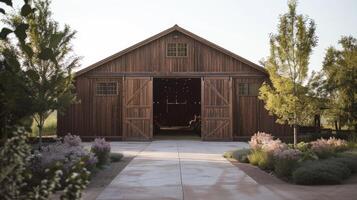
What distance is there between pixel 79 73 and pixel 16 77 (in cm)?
2341

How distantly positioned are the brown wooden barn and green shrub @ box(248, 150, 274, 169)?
10287 millimetres

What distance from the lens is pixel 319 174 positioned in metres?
10.6

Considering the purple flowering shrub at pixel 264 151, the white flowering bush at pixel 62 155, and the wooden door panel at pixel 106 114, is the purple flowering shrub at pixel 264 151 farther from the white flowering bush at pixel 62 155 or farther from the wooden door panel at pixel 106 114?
the wooden door panel at pixel 106 114

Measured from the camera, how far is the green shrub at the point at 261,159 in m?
13.3

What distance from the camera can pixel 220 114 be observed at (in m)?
25.7

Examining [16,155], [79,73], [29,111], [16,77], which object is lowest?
[16,155]

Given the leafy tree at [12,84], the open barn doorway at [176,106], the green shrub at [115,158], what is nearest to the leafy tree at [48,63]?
the green shrub at [115,158]

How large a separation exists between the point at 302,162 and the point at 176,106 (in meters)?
32.2

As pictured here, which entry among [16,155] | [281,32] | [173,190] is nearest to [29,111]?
[16,155]

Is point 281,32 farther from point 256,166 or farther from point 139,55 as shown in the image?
point 139,55

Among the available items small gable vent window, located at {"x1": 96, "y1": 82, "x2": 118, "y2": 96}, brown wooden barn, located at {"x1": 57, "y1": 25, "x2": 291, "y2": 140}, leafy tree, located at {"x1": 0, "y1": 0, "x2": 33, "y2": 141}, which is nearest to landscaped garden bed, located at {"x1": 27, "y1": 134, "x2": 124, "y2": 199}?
leafy tree, located at {"x1": 0, "y1": 0, "x2": 33, "y2": 141}

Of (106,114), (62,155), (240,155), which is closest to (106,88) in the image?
(106,114)

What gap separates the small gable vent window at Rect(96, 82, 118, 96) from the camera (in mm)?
25891

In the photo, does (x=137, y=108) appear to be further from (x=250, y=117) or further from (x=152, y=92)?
(x=250, y=117)
